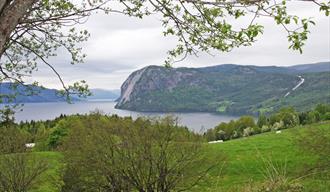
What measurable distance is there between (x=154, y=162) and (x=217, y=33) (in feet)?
59.6

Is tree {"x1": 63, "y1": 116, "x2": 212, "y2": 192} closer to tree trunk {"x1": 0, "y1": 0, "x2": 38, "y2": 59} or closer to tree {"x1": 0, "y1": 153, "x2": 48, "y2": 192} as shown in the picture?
tree {"x1": 0, "y1": 153, "x2": 48, "y2": 192}

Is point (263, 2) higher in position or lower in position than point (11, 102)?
higher

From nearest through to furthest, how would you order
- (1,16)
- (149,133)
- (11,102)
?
(1,16) → (11,102) → (149,133)

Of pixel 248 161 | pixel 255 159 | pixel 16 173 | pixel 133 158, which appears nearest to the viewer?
pixel 133 158

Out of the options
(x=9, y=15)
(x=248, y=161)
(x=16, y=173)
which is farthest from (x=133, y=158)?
(x=248, y=161)

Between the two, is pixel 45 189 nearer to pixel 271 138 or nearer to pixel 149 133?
pixel 149 133

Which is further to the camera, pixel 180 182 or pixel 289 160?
pixel 289 160

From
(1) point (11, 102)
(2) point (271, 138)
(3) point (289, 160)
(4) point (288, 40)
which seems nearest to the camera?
(4) point (288, 40)

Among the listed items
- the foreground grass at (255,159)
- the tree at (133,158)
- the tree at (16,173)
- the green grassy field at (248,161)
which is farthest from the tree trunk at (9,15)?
the foreground grass at (255,159)

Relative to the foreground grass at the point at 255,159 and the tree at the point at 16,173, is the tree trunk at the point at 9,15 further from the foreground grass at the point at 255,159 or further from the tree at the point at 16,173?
the foreground grass at the point at 255,159

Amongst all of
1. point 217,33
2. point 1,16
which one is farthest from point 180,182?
point 1,16

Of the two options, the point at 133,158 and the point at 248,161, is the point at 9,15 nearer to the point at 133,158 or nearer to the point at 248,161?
the point at 133,158

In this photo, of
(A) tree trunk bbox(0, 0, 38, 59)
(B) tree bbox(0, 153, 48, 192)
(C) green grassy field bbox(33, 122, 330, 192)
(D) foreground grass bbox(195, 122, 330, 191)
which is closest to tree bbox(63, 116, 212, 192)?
(C) green grassy field bbox(33, 122, 330, 192)

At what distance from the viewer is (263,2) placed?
475 centimetres
